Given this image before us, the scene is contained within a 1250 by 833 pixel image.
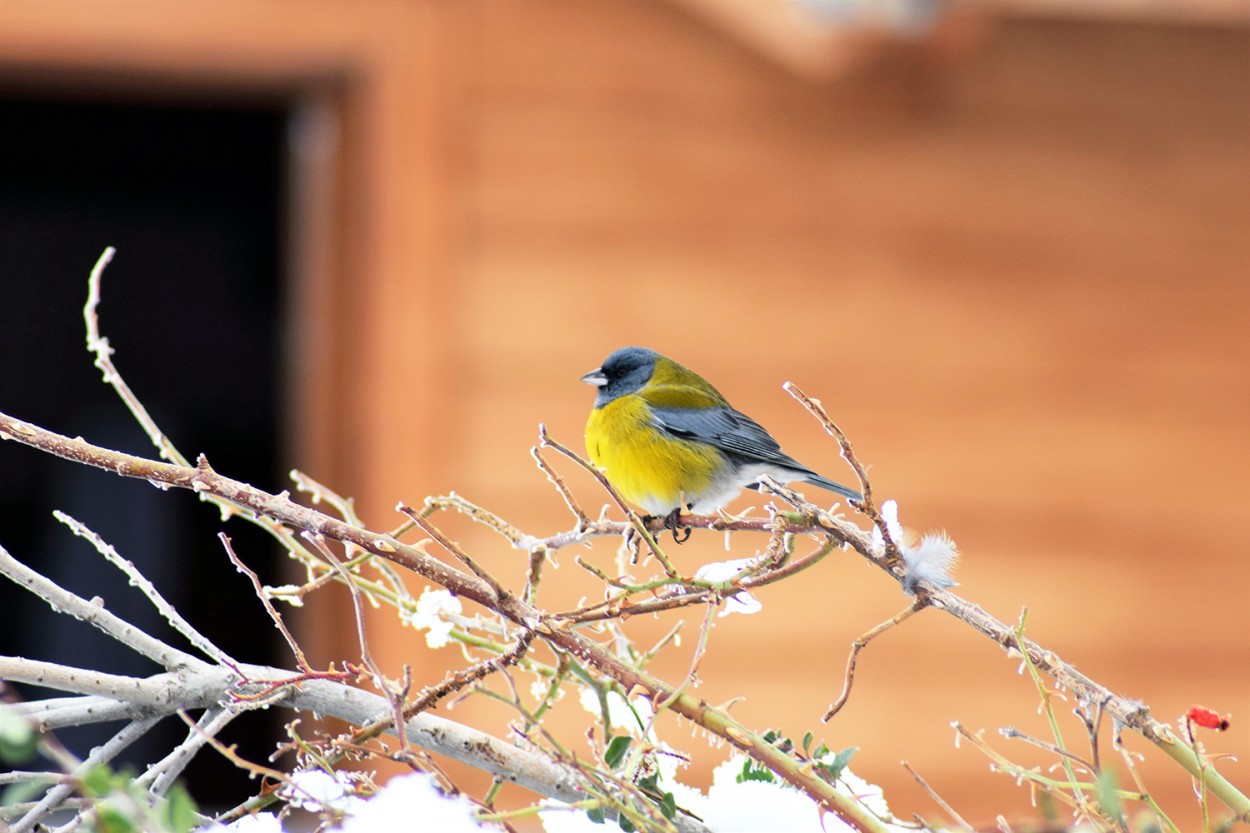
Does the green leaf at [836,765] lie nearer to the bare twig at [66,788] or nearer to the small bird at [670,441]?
the bare twig at [66,788]

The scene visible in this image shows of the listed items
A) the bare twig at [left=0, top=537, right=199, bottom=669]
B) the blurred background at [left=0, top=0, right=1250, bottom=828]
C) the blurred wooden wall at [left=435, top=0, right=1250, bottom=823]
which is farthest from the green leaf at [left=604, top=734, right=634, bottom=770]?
the blurred wooden wall at [left=435, top=0, right=1250, bottom=823]

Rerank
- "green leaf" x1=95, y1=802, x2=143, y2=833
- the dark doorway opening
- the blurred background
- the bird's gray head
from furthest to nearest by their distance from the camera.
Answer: the dark doorway opening < the blurred background < the bird's gray head < "green leaf" x1=95, y1=802, x2=143, y2=833

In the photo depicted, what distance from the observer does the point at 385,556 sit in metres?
0.63

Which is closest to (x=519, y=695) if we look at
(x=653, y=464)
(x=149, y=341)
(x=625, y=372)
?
(x=653, y=464)

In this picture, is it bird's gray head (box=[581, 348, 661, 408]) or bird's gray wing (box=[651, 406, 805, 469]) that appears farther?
bird's gray head (box=[581, 348, 661, 408])

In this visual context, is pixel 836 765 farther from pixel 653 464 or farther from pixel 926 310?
pixel 926 310

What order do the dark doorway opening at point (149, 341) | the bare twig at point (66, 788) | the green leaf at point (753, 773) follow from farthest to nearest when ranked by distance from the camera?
the dark doorway opening at point (149, 341)
the green leaf at point (753, 773)
the bare twig at point (66, 788)

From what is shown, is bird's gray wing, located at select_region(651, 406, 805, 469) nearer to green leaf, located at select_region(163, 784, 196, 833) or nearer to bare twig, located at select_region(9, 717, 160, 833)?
bare twig, located at select_region(9, 717, 160, 833)

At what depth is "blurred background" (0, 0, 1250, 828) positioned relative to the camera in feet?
10.2

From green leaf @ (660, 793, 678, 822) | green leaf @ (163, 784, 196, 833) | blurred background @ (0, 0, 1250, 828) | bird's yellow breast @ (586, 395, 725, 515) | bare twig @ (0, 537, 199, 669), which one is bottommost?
green leaf @ (163, 784, 196, 833)

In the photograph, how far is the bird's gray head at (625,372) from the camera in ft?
6.14

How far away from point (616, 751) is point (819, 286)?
8.62ft

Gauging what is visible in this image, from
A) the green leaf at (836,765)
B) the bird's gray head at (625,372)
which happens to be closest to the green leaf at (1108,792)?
the green leaf at (836,765)

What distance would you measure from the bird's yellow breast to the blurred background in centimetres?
113
